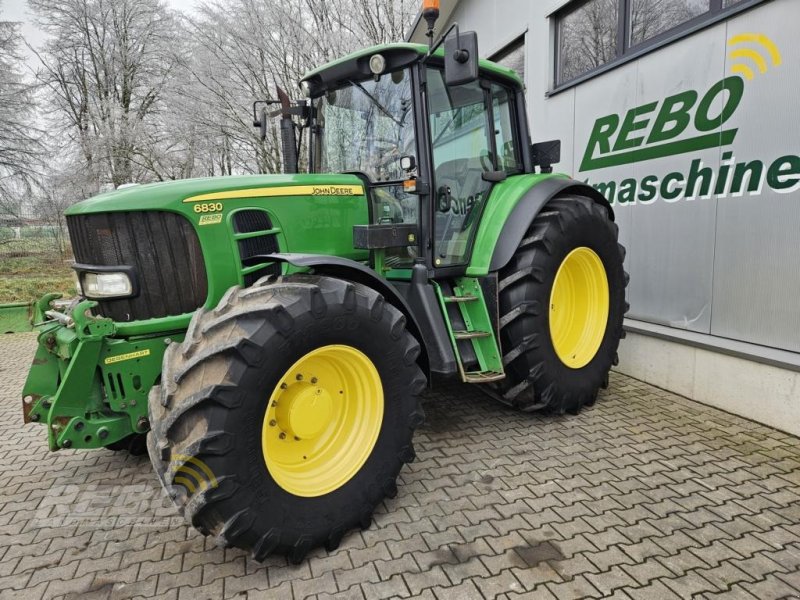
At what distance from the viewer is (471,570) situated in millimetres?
2260

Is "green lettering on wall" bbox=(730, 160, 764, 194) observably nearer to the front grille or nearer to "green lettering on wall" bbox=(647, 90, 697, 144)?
"green lettering on wall" bbox=(647, 90, 697, 144)

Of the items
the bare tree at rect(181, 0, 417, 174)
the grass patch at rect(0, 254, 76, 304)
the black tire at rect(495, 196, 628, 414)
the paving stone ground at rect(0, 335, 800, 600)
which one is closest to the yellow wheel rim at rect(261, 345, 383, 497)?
the paving stone ground at rect(0, 335, 800, 600)

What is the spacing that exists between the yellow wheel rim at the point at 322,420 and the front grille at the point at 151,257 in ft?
2.54

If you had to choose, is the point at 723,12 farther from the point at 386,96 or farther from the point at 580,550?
the point at 580,550

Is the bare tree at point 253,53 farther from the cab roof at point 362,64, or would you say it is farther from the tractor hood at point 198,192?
the tractor hood at point 198,192

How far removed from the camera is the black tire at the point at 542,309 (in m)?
3.46

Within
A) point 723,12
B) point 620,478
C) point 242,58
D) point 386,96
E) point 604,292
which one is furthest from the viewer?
point 242,58

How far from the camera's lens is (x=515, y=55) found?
7.23 m

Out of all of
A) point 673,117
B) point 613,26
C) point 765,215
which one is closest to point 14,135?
point 613,26

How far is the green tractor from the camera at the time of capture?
2.16m

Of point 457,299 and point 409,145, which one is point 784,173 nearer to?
point 457,299

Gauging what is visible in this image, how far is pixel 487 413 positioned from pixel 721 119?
2.84m

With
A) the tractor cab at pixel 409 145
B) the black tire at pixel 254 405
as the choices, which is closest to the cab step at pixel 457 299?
the tractor cab at pixel 409 145

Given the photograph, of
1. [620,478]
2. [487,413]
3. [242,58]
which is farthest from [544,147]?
[242,58]
